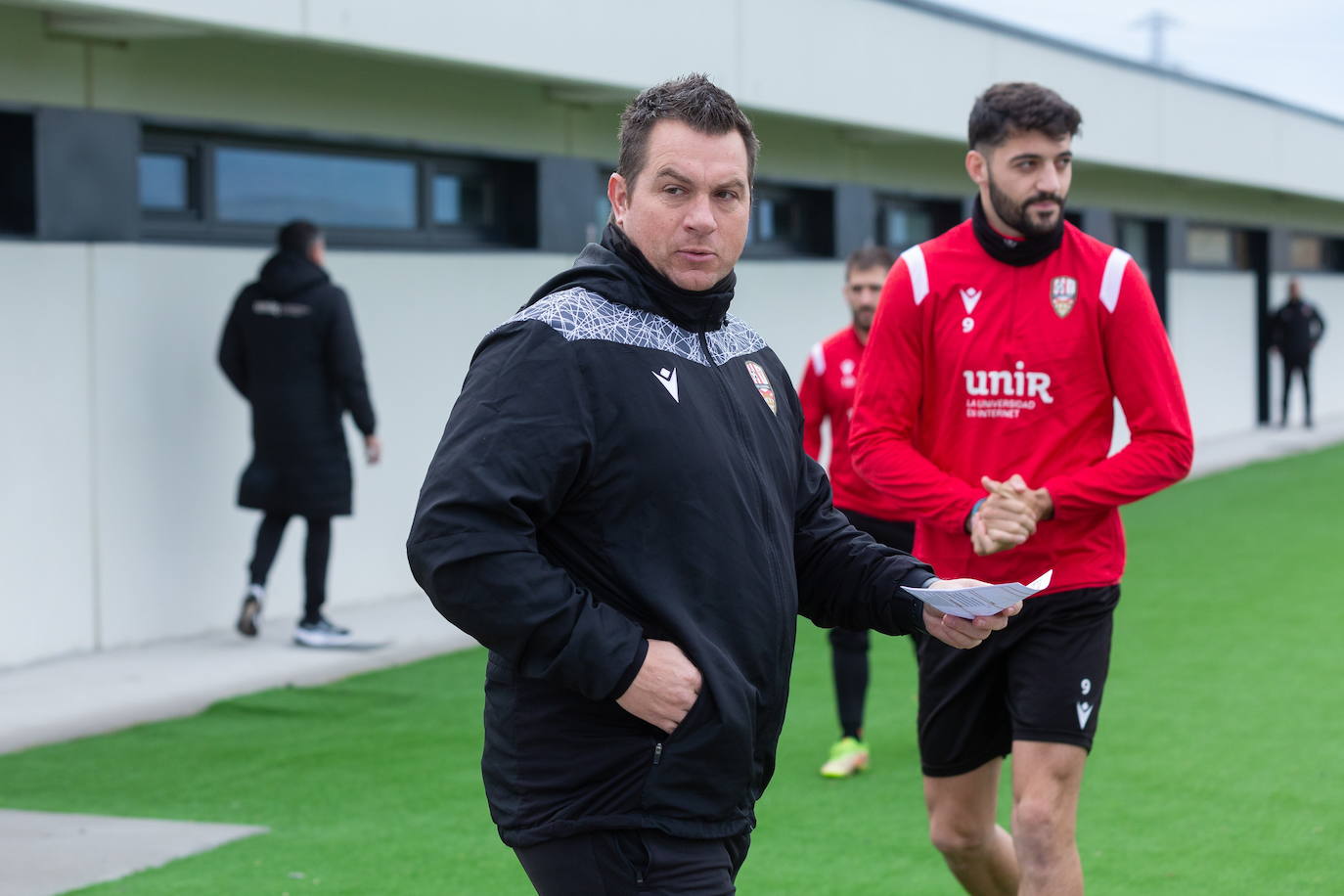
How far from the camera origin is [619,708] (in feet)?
8.71

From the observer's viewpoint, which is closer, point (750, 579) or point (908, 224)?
point (750, 579)

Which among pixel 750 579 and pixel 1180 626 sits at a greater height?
pixel 750 579

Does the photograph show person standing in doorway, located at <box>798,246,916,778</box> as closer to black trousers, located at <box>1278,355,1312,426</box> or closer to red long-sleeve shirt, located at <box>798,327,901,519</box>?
red long-sleeve shirt, located at <box>798,327,901,519</box>

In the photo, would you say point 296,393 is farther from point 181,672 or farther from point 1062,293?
point 1062,293

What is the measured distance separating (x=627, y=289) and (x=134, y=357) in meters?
6.91

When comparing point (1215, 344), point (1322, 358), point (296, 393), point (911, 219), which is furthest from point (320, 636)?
point (1322, 358)

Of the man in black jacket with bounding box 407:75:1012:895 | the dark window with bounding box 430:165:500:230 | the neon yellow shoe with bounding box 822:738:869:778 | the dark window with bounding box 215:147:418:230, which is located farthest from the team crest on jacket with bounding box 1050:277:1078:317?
the dark window with bounding box 430:165:500:230

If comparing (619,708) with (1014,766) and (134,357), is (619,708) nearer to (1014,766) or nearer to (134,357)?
(1014,766)

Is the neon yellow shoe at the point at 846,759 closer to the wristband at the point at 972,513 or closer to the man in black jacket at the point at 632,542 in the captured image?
the wristband at the point at 972,513

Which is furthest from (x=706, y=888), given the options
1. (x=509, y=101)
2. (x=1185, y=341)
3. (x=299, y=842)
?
(x=1185, y=341)

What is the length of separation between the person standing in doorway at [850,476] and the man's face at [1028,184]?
2109mm

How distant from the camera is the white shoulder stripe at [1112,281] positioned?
4.20 m

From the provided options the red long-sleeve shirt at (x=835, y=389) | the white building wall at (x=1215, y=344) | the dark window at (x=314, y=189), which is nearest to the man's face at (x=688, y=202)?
the red long-sleeve shirt at (x=835, y=389)

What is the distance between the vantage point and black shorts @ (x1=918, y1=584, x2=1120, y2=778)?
4051mm
